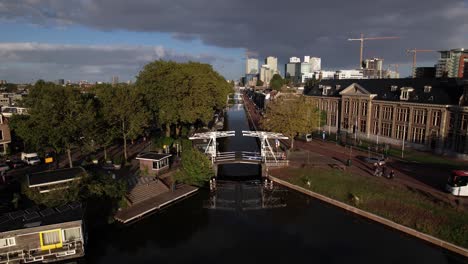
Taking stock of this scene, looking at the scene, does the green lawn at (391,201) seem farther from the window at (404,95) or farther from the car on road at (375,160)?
the window at (404,95)

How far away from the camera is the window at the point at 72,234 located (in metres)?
27.6

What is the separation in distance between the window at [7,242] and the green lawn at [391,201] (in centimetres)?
3363

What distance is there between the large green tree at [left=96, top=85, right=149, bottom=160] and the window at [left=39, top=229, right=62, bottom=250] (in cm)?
2131

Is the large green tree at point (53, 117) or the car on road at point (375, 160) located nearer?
the large green tree at point (53, 117)

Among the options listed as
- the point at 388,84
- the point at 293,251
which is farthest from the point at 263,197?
the point at 388,84

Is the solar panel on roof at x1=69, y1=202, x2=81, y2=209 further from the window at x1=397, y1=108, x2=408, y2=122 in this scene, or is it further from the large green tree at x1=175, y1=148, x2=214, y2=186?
the window at x1=397, y1=108, x2=408, y2=122

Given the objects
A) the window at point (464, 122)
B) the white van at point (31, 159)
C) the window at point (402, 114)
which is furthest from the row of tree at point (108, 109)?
the window at point (464, 122)

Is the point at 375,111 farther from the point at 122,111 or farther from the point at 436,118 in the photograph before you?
the point at 122,111

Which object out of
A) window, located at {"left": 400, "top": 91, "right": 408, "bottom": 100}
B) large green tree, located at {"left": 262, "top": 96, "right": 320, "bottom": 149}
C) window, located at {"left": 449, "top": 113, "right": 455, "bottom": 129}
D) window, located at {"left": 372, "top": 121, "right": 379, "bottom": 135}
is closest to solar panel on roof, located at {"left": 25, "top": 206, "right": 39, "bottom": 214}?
large green tree, located at {"left": 262, "top": 96, "right": 320, "bottom": 149}

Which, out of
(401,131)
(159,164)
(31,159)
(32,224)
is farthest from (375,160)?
(31,159)

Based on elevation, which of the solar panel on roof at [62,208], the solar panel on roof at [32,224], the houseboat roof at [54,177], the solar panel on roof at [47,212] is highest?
the houseboat roof at [54,177]

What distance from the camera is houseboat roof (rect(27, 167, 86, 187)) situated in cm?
3180

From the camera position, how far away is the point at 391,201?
36469 millimetres

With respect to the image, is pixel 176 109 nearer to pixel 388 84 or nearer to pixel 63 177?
pixel 63 177
